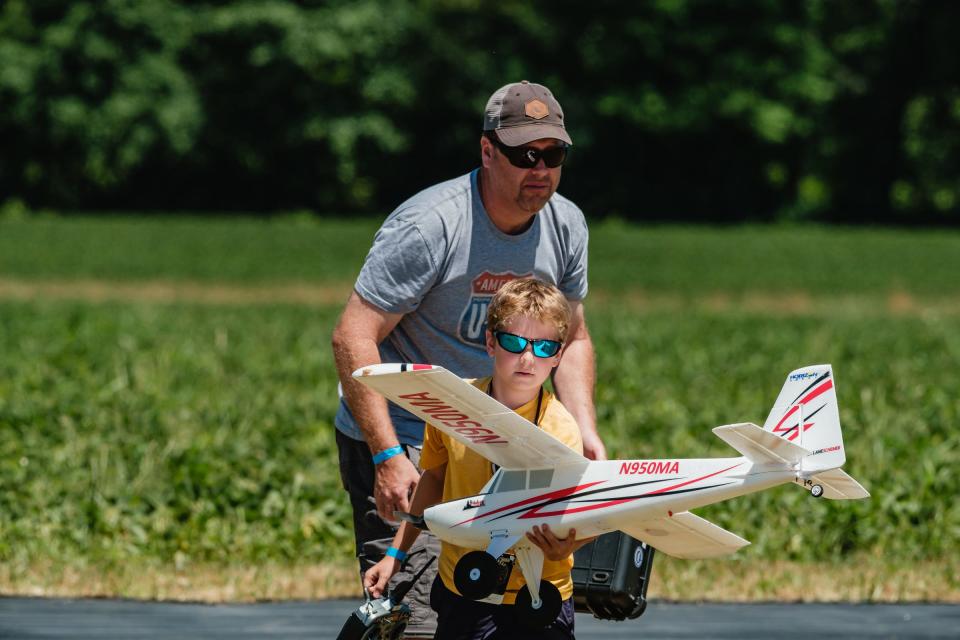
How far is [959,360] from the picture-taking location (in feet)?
46.0

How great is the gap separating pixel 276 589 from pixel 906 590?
9.80 feet

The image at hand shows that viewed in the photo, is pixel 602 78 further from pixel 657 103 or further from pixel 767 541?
pixel 767 541

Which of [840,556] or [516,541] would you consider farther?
[840,556]

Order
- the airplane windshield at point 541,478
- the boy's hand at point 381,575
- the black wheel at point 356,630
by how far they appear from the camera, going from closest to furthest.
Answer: the airplane windshield at point 541,478
the black wheel at point 356,630
the boy's hand at point 381,575

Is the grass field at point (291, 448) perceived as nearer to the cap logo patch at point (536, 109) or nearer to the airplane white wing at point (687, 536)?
the airplane white wing at point (687, 536)

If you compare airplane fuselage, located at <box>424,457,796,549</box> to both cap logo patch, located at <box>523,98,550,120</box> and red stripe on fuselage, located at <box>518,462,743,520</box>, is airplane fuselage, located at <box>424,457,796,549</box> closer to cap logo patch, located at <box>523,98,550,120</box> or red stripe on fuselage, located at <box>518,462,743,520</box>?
red stripe on fuselage, located at <box>518,462,743,520</box>

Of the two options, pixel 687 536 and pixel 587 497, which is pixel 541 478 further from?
pixel 687 536

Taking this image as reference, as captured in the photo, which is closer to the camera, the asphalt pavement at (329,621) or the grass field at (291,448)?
the asphalt pavement at (329,621)

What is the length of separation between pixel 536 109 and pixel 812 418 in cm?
129

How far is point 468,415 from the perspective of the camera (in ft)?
11.5

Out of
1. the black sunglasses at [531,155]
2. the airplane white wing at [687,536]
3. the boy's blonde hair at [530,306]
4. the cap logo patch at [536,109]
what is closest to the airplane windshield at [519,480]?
the airplane white wing at [687,536]

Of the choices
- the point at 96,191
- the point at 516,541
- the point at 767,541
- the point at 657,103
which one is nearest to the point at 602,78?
the point at 657,103

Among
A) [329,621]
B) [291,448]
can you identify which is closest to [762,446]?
[329,621]

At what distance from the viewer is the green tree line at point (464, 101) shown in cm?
5659
